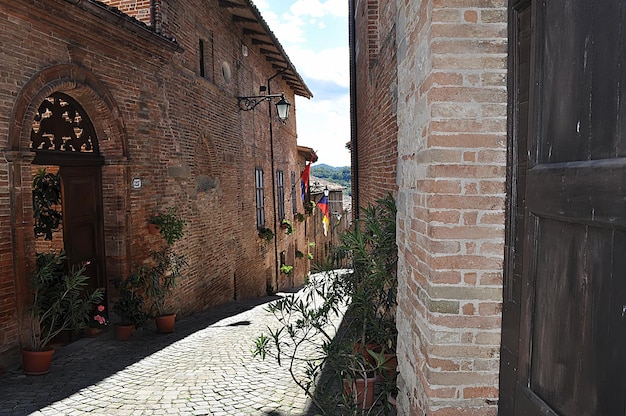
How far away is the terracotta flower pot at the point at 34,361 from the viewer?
466 cm

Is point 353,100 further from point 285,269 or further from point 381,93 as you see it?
point 285,269

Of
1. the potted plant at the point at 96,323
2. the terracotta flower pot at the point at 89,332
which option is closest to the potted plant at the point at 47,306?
the potted plant at the point at 96,323

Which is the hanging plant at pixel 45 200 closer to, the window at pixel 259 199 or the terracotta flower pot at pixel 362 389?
the terracotta flower pot at pixel 362 389

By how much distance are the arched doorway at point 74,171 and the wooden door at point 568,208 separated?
555 centimetres

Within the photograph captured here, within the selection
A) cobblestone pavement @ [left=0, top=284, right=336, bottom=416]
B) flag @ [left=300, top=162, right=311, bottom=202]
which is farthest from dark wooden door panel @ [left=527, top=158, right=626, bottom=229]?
flag @ [left=300, top=162, right=311, bottom=202]

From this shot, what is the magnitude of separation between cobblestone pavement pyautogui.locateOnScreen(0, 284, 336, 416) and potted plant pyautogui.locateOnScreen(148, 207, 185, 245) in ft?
5.55

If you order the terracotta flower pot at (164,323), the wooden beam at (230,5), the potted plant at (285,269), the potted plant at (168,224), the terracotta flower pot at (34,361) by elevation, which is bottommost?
the potted plant at (285,269)

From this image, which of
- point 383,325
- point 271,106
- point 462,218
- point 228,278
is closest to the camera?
point 462,218

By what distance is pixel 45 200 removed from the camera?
5.80m

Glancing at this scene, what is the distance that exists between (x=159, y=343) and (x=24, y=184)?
2898 mm

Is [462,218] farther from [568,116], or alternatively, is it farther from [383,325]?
[383,325]

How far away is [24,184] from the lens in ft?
15.6

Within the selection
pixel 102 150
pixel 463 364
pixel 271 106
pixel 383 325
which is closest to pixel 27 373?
pixel 102 150

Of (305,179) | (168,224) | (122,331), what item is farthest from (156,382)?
(305,179)
